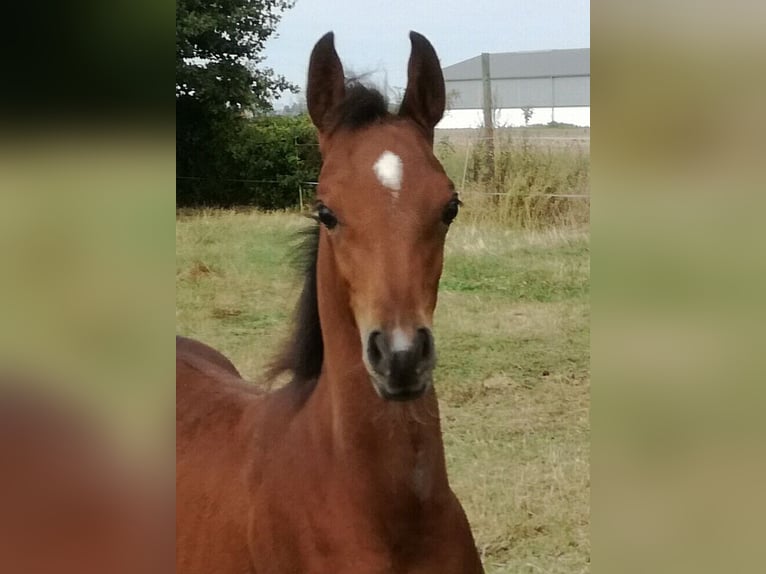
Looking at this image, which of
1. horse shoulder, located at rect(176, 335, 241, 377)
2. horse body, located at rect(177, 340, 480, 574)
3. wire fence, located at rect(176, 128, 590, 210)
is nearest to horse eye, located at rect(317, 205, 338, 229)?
wire fence, located at rect(176, 128, 590, 210)

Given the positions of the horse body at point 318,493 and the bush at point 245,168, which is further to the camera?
the bush at point 245,168

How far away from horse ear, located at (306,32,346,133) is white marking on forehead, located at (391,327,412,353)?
302 millimetres

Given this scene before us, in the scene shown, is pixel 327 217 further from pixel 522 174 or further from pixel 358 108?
pixel 522 174

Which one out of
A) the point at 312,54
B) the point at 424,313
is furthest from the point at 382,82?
the point at 424,313

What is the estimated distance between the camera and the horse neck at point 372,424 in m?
0.96

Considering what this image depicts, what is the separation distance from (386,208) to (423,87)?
19 centimetres

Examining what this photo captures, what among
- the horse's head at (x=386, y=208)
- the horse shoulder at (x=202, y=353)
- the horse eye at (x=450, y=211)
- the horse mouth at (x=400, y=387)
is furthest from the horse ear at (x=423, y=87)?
the horse shoulder at (x=202, y=353)

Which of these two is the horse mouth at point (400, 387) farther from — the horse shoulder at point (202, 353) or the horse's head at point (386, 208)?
the horse shoulder at point (202, 353)

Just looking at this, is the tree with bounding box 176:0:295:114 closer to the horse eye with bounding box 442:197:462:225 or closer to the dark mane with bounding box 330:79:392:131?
the dark mane with bounding box 330:79:392:131

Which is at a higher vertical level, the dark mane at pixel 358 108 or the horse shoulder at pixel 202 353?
the dark mane at pixel 358 108

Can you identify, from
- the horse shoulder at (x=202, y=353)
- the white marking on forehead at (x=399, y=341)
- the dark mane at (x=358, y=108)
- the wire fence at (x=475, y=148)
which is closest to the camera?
the white marking on forehead at (x=399, y=341)

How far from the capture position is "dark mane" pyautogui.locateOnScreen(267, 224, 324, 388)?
1.04 metres
